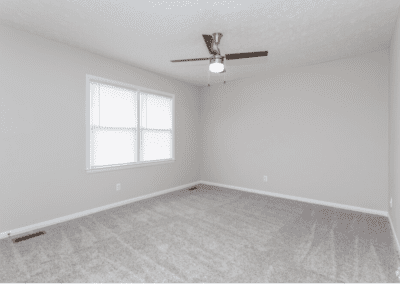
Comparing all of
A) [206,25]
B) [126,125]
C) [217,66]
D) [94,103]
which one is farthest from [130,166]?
[206,25]

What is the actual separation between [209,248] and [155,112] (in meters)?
3.39

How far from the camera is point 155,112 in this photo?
505 cm

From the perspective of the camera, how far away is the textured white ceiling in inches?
96.6

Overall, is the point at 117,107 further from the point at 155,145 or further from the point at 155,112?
the point at 155,145

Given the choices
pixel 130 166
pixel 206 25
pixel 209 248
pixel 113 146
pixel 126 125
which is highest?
pixel 206 25

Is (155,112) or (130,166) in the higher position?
(155,112)

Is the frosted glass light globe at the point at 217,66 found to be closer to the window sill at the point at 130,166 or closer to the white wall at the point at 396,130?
the white wall at the point at 396,130

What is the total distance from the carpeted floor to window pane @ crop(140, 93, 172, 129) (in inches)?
79.1

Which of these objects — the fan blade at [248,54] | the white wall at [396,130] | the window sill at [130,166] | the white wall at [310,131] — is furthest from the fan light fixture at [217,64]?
the window sill at [130,166]

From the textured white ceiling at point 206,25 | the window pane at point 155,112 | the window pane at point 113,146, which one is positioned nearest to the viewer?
the textured white ceiling at point 206,25

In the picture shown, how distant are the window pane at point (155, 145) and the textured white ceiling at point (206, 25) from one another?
1700mm

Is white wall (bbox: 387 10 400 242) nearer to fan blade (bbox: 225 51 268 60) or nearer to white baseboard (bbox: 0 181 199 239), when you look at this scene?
fan blade (bbox: 225 51 268 60)

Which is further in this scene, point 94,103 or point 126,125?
point 126,125

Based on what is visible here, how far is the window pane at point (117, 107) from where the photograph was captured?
13.2 feet
